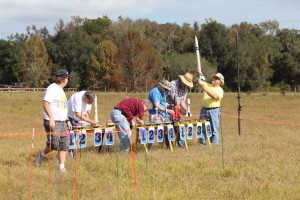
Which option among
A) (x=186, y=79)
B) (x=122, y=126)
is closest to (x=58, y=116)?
(x=122, y=126)

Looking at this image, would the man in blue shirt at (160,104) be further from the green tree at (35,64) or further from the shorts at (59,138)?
the green tree at (35,64)

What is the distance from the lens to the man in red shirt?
9.96m

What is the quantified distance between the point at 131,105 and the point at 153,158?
4.68 ft

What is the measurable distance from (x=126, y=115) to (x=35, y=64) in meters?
61.2

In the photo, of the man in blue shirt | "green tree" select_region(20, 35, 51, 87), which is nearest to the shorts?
the man in blue shirt

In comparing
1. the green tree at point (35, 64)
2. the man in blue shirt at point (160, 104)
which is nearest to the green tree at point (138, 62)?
the green tree at point (35, 64)

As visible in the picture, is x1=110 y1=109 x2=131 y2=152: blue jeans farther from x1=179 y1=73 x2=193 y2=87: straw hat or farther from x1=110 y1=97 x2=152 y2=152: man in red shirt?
x1=179 y1=73 x2=193 y2=87: straw hat

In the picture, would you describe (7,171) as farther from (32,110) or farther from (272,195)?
(32,110)

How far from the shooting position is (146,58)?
65.1 metres

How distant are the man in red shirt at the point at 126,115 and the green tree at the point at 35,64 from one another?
195 feet

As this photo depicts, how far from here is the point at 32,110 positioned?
25.6 meters

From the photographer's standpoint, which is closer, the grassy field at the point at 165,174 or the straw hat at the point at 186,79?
the grassy field at the point at 165,174

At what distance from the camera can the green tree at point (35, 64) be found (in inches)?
2672

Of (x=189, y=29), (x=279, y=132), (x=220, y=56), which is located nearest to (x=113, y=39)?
(x=189, y=29)
